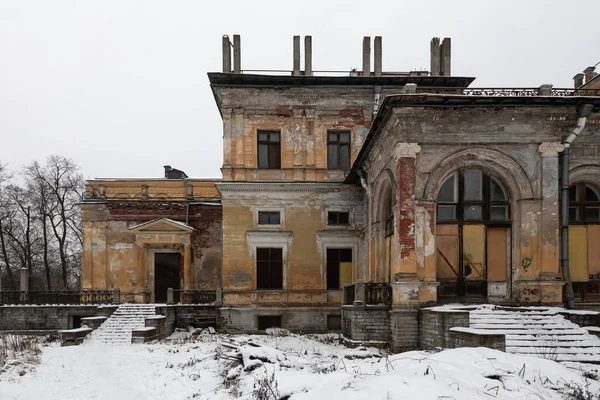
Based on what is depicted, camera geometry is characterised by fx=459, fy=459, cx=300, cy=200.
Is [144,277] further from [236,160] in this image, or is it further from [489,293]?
[489,293]

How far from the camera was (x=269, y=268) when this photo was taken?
2081 centimetres

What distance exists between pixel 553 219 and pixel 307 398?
33.3ft

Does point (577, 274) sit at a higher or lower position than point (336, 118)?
lower

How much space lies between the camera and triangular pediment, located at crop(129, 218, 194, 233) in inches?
909

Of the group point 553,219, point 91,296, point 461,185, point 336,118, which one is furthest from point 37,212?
point 553,219

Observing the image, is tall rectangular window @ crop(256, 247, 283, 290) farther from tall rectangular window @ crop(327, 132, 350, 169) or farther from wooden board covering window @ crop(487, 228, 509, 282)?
wooden board covering window @ crop(487, 228, 509, 282)

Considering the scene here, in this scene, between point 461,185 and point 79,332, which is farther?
point 79,332

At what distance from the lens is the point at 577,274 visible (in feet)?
45.3

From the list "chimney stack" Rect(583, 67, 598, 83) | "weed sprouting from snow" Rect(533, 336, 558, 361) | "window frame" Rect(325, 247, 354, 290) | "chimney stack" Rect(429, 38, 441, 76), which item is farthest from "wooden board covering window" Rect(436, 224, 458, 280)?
"chimney stack" Rect(583, 67, 598, 83)

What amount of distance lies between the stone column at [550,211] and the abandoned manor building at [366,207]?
0.13 feet

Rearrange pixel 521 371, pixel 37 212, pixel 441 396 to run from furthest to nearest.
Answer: pixel 37 212 < pixel 521 371 < pixel 441 396

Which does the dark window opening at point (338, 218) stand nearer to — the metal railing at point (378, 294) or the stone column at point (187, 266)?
the metal railing at point (378, 294)

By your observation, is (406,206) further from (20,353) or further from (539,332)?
(20,353)

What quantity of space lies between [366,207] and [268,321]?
672 centimetres
